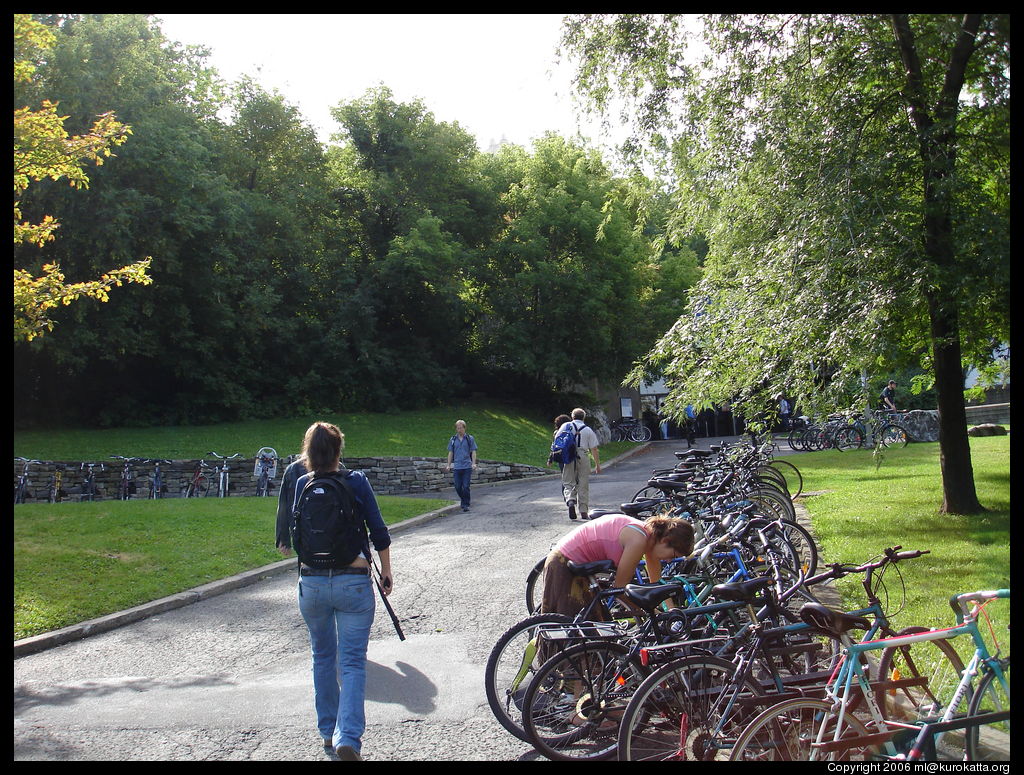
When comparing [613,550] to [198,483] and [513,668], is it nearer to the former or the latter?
[513,668]

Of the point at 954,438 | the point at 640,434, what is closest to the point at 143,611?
the point at 954,438

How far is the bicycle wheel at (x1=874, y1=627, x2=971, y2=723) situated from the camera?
3.84 meters

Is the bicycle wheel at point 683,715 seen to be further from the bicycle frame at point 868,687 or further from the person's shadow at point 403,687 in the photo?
the person's shadow at point 403,687

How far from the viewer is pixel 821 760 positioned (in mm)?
3801

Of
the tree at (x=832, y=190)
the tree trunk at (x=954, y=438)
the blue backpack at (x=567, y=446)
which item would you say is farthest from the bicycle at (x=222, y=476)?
the tree trunk at (x=954, y=438)

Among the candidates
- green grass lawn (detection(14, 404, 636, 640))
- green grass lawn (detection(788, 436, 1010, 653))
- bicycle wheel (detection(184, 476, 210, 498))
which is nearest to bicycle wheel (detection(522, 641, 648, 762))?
green grass lawn (detection(788, 436, 1010, 653))

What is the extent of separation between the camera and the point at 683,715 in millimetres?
4113

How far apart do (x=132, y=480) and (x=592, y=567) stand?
19.4 meters

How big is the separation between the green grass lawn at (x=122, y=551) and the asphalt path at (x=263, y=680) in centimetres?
61

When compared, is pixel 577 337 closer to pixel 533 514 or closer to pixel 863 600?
pixel 533 514

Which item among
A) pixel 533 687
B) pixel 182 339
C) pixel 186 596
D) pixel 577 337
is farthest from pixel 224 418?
pixel 533 687

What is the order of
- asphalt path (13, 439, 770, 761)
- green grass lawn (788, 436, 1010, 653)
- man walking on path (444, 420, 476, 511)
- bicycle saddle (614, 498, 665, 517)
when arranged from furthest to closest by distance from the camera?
man walking on path (444, 420, 476, 511) < bicycle saddle (614, 498, 665, 517) < green grass lawn (788, 436, 1010, 653) < asphalt path (13, 439, 770, 761)

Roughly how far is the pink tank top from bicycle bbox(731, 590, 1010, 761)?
153 cm

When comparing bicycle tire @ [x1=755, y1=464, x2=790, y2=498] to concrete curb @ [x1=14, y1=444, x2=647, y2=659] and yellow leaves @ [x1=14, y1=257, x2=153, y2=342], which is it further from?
yellow leaves @ [x1=14, y1=257, x2=153, y2=342]
